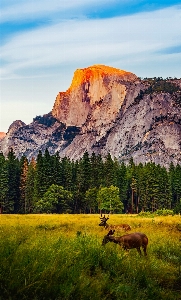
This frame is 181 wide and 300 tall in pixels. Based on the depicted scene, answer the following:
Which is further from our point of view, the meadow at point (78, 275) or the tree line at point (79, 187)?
the tree line at point (79, 187)

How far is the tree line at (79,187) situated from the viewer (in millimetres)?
75875

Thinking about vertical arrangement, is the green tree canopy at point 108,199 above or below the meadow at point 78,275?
above

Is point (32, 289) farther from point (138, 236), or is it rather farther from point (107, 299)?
point (138, 236)

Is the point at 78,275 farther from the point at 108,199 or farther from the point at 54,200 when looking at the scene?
the point at 108,199

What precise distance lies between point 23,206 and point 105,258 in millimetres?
76987

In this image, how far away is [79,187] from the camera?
3440 inches

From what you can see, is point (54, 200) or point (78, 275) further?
point (54, 200)

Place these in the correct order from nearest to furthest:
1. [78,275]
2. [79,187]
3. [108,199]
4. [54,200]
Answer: [78,275], [54,200], [108,199], [79,187]

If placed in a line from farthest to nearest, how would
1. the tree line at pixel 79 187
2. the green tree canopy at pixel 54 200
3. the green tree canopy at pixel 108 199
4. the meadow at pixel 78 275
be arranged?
the tree line at pixel 79 187
the green tree canopy at pixel 108 199
the green tree canopy at pixel 54 200
the meadow at pixel 78 275

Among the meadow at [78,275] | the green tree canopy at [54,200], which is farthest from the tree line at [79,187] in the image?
the meadow at [78,275]

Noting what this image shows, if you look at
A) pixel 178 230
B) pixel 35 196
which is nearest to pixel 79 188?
pixel 35 196

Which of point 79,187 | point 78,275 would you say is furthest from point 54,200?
point 78,275

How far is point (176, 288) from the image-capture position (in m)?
10.1

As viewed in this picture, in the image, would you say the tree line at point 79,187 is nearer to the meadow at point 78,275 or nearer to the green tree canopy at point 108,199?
the green tree canopy at point 108,199
